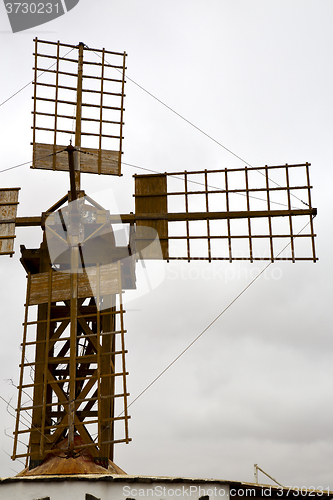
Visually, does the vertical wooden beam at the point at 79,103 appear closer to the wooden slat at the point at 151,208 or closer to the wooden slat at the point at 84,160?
the wooden slat at the point at 84,160

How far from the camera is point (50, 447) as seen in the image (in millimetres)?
10234

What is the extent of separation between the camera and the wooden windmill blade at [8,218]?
11594 mm

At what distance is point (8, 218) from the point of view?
464 inches

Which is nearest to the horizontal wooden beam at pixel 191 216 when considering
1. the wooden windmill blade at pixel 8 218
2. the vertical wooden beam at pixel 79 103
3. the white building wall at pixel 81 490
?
the wooden windmill blade at pixel 8 218

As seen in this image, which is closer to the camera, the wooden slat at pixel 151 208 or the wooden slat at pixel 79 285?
the wooden slat at pixel 79 285

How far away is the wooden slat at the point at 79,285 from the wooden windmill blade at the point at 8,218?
0.96 m

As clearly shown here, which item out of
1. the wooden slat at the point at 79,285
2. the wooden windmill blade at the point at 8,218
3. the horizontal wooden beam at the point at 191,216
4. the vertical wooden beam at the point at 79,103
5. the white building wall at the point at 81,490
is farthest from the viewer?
the vertical wooden beam at the point at 79,103

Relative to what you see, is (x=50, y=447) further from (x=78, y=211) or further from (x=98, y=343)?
(x=78, y=211)

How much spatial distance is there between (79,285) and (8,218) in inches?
78.3

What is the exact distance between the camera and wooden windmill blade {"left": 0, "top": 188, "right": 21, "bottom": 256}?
11.6 metres

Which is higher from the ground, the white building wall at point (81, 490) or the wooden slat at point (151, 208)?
the wooden slat at point (151, 208)

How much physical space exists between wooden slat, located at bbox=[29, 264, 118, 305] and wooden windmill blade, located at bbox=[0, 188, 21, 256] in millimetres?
960

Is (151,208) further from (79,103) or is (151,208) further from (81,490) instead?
(81,490)

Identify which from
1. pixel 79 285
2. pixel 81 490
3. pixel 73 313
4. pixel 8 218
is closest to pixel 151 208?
pixel 79 285
